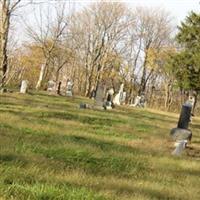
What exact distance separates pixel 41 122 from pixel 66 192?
9.54 m

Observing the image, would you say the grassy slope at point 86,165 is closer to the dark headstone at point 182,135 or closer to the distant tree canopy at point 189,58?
the dark headstone at point 182,135

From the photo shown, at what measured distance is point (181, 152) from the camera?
1422 cm

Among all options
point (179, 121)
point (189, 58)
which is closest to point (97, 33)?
point (189, 58)

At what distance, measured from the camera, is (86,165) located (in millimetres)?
9438

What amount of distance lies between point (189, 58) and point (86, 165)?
27.2 m

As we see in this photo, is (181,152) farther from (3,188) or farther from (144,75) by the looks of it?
(144,75)

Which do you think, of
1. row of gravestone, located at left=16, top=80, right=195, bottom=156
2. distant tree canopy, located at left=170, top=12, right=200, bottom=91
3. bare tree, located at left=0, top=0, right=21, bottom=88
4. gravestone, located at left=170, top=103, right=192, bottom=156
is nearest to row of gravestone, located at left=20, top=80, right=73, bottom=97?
row of gravestone, located at left=16, top=80, right=195, bottom=156

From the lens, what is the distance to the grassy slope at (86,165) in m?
6.54

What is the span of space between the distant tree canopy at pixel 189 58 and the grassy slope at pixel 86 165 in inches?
783

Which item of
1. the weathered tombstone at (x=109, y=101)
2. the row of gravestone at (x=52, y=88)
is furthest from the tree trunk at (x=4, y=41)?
the weathered tombstone at (x=109, y=101)

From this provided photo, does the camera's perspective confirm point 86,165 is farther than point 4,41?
No

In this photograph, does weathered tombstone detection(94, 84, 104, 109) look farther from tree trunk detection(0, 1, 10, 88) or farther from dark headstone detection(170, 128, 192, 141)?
dark headstone detection(170, 128, 192, 141)

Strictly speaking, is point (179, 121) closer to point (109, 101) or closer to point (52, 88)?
point (109, 101)

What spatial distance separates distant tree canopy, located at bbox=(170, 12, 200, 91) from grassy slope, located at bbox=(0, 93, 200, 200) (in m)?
19.9
